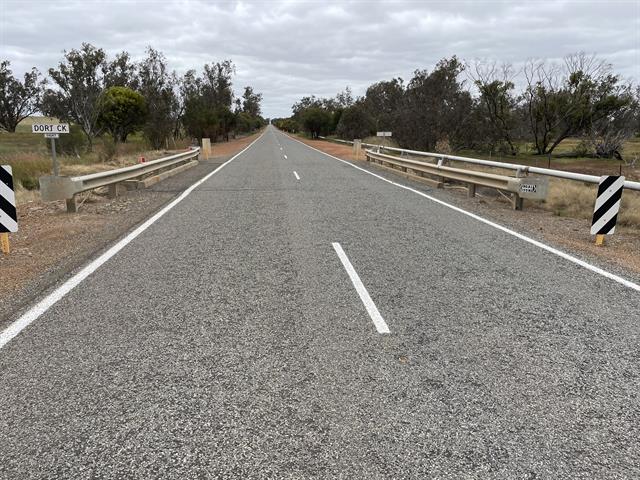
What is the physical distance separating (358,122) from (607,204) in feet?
189

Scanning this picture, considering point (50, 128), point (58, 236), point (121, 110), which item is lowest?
point (58, 236)

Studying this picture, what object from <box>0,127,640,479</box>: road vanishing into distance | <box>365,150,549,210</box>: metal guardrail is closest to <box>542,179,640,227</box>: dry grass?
<box>365,150,549,210</box>: metal guardrail

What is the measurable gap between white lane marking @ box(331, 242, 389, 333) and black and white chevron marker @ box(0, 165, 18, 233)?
444 cm

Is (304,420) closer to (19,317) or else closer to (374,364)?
(374,364)

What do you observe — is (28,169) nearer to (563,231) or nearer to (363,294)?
(363,294)

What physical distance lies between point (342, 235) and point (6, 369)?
5.06 metres

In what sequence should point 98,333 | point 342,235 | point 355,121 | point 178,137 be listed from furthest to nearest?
point 355,121
point 178,137
point 342,235
point 98,333

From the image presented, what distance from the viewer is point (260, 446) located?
2.62 metres

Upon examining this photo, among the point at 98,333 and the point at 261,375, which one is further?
the point at 98,333

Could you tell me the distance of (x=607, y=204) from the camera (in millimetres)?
7234

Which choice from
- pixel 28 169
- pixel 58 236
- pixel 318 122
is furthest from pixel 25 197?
pixel 318 122

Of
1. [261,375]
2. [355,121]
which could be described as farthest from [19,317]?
[355,121]

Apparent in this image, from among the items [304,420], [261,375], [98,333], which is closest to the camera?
[304,420]

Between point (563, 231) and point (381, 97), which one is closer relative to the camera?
point (563, 231)
